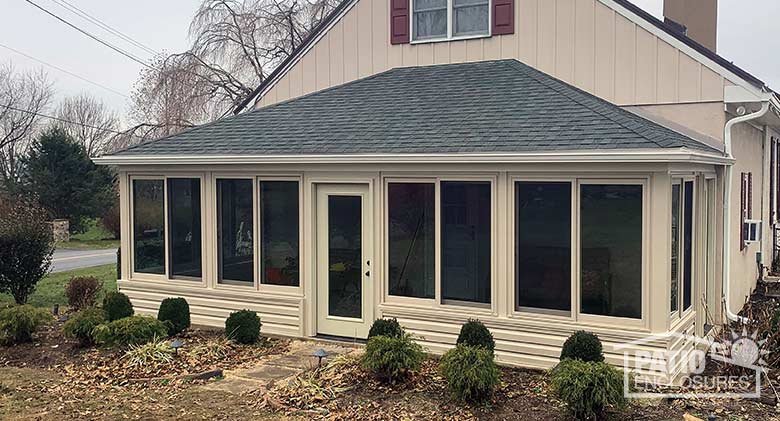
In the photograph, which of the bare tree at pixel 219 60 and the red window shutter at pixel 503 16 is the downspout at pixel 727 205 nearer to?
the red window shutter at pixel 503 16

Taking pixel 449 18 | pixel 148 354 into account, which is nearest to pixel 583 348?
pixel 148 354

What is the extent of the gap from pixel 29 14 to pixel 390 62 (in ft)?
44.0

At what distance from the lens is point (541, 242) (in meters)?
7.69

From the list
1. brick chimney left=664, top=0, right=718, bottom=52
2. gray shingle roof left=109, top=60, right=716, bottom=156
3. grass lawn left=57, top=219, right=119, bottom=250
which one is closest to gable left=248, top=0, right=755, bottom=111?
gray shingle roof left=109, top=60, right=716, bottom=156

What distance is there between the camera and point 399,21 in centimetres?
1169

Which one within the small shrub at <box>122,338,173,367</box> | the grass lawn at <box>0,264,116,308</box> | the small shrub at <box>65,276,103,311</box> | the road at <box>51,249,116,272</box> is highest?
the small shrub at <box>65,276,103,311</box>

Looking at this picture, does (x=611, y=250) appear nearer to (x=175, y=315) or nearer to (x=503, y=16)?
(x=503, y=16)

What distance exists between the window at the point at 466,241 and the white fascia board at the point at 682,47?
3746 mm

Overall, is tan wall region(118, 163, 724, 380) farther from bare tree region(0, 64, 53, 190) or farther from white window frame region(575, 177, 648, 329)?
bare tree region(0, 64, 53, 190)

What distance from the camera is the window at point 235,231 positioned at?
31.3 ft

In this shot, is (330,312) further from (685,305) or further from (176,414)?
(685,305)

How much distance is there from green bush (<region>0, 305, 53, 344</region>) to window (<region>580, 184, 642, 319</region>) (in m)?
7.22

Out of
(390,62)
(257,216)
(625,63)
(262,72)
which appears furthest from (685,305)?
(262,72)

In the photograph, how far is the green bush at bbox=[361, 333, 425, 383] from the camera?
22.4ft
